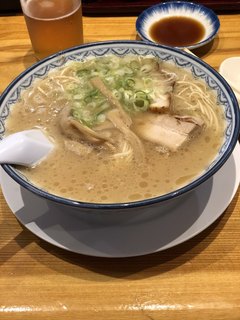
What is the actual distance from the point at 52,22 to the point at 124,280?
1300 millimetres

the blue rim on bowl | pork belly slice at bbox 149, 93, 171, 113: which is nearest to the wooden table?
pork belly slice at bbox 149, 93, 171, 113

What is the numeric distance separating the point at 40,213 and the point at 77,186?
20cm

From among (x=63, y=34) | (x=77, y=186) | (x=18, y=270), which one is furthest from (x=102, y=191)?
(x=63, y=34)

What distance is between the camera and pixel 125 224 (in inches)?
48.4

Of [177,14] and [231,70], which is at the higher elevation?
[177,14]

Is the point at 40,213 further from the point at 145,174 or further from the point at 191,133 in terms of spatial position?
the point at 191,133

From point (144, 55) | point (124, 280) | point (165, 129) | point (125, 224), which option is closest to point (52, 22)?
point (144, 55)

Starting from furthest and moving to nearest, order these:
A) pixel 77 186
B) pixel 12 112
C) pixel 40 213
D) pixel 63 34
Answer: pixel 63 34, pixel 12 112, pixel 40 213, pixel 77 186

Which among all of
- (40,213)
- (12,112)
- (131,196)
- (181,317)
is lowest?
(181,317)

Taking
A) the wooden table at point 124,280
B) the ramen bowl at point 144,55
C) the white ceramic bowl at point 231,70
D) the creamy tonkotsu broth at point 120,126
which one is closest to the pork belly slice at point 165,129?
the creamy tonkotsu broth at point 120,126

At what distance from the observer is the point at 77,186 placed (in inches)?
45.8

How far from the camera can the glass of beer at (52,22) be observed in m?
1.94

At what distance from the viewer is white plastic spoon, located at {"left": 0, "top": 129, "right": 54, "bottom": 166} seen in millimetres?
1121

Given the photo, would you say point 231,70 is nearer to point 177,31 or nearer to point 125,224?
point 177,31
